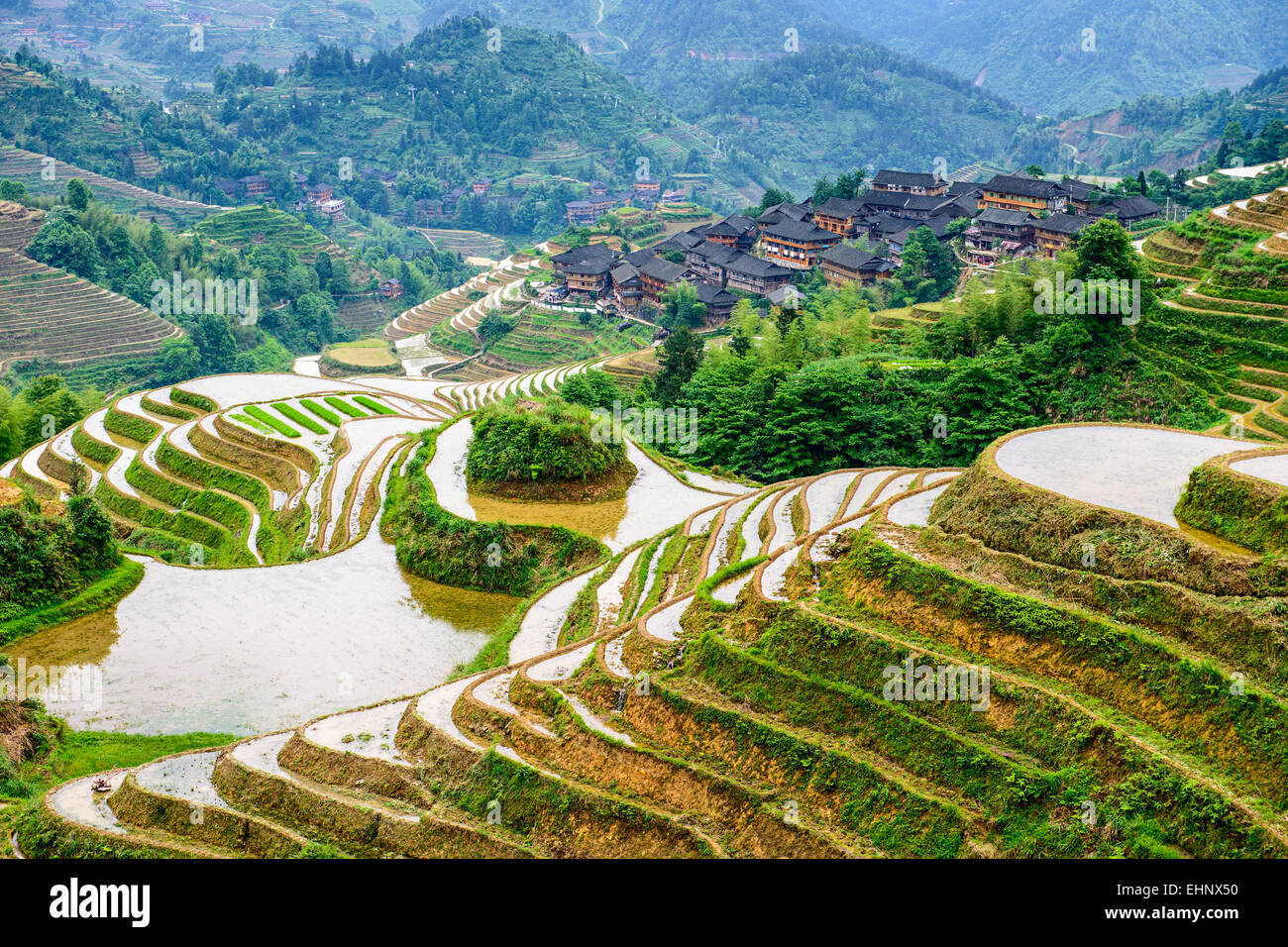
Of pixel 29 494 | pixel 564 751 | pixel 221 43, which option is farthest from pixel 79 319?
pixel 221 43

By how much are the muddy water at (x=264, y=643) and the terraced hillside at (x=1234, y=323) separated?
18.1 meters

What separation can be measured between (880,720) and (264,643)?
37.7 ft

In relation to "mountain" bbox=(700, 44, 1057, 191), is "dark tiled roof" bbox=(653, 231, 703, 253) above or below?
below

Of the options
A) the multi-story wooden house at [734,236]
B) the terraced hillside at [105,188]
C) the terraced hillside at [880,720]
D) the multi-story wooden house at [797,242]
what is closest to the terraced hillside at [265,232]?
the terraced hillside at [105,188]

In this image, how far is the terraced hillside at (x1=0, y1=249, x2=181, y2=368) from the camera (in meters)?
62.2

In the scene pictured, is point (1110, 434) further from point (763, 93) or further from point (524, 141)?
point (763, 93)

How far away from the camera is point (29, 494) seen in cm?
2242

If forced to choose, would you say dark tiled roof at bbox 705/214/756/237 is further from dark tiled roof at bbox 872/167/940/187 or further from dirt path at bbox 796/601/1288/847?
dirt path at bbox 796/601/1288/847

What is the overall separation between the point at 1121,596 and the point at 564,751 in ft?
21.9

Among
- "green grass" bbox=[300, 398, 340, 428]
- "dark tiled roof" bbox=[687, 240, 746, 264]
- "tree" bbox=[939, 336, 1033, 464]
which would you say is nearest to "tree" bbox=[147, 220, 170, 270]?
"dark tiled roof" bbox=[687, 240, 746, 264]

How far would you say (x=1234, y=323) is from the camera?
95.0 ft

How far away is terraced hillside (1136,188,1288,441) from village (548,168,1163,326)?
56.5ft

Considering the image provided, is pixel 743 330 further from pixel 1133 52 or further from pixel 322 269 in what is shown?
pixel 1133 52

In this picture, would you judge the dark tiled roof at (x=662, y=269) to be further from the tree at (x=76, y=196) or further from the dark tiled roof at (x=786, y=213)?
the tree at (x=76, y=196)
